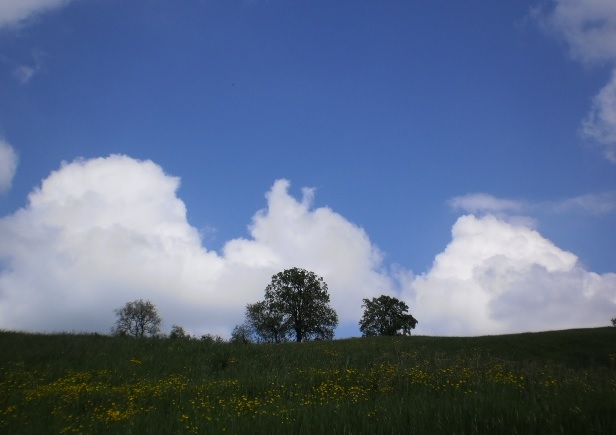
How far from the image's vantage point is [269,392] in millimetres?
13891

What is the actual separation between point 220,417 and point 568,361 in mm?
25072

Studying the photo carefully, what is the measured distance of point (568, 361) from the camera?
27.3 metres

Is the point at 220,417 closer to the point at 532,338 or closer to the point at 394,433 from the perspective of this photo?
the point at 394,433

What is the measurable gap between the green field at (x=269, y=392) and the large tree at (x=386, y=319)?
161ft

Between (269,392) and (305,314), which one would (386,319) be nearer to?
(305,314)

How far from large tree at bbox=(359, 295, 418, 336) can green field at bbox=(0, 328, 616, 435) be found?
49102 millimetres

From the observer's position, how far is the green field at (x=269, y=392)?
7953 mm

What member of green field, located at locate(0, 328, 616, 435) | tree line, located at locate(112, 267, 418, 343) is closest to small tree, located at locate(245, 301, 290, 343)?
tree line, located at locate(112, 267, 418, 343)

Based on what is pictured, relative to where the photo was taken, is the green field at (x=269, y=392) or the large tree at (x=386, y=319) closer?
the green field at (x=269, y=392)

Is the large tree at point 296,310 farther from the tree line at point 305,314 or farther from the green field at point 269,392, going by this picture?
the green field at point 269,392

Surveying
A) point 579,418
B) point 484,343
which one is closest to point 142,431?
point 579,418

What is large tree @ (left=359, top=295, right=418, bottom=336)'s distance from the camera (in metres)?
78.7

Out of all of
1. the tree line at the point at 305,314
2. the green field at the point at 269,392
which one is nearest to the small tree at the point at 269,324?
the tree line at the point at 305,314

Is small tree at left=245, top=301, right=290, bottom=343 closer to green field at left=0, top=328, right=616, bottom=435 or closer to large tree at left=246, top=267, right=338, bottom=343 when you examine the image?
large tree at left=246, top=267, right=338, bottom=343
